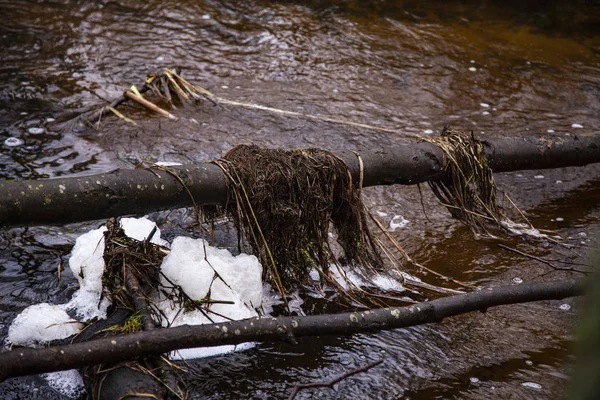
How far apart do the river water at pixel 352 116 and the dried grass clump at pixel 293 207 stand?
0.52 metres

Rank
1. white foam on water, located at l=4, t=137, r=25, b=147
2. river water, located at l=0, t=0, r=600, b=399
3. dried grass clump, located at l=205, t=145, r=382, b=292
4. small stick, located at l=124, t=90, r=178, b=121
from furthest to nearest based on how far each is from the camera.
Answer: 1. small stick, located at l=124, t=90, r=178, b=121
2. white foam on water, located at l=4, t=137, r=25, b=147
3. dried grass clump, located at l=205, t=145, r=382, b=292
4. river water, located at l=0, t=0, r=600, b=399

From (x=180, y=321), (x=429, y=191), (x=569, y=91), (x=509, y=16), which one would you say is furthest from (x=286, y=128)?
(x=509, y=16)

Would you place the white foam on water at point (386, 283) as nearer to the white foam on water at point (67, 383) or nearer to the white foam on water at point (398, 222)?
the white foam on water at point (398, 222)

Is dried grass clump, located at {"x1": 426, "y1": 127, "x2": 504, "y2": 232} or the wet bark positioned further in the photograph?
dried grass clump, located at {"x1": 426, "y1": 127, "x2": 504, "y2": 232}

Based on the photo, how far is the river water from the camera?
10.6 feet

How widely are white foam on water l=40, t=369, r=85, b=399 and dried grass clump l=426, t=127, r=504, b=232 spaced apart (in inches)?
101

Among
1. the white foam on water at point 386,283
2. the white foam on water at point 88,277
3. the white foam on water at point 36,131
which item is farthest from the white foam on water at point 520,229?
the white foam on water at point 36,131

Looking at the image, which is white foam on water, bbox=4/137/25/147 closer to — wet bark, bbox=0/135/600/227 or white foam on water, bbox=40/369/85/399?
wet bark, bbox=0/135/600/227

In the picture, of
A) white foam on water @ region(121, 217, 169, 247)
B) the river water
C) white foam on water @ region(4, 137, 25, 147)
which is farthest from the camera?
white foam on water @ region(4, 137, 25, 147)

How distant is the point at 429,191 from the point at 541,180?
103cm

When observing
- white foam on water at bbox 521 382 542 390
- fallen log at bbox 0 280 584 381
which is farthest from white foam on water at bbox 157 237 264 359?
white foam on water at bbox 521 382 542 390

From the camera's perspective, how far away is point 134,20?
827cm

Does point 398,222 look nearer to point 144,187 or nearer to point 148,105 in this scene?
point 144,187

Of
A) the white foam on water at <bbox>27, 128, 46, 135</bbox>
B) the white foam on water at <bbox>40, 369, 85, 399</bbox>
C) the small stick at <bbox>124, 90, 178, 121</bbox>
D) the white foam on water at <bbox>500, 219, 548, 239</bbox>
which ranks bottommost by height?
the white foam on water at <bbox>40, 369, 85, 399</bbox>
